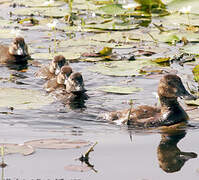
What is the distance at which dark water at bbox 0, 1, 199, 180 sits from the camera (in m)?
6.81

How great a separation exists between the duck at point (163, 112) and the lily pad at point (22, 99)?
1.10 metres

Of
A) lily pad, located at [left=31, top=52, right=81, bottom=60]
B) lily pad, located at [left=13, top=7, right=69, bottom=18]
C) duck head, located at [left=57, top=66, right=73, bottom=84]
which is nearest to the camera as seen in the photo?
duck head, located at [left=57, top=66, right=73, bottom=84]

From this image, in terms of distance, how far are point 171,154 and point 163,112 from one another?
4.80 ft

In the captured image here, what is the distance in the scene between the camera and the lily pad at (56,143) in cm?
750

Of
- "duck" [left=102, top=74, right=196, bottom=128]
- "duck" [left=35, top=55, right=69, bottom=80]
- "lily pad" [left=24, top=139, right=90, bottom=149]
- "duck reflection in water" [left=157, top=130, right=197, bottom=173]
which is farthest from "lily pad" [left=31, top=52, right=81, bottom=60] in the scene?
"lily pad" [left=24, top=139, right=90, bottom=149]

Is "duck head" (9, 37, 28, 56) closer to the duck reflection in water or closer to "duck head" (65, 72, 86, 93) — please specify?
"duck head" (65, 72, 86, 93)

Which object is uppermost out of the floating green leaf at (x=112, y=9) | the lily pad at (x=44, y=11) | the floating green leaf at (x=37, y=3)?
the floating green leaf at (x=112, y=9)

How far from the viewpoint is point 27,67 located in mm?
12672

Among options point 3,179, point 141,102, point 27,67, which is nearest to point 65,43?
point 27,67

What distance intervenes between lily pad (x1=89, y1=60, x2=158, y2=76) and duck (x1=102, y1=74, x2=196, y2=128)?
1.61m

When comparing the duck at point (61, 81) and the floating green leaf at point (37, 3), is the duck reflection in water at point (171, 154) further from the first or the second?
the floating green leaf at point (37, 3)

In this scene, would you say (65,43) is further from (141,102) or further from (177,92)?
(177,92)

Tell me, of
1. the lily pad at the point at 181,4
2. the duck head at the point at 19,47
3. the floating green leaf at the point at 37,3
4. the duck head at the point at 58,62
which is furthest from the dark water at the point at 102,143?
the floating green leaf at the point at 37,3

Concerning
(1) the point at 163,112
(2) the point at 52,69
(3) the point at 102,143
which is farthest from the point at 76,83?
(3) the point at 102,143
